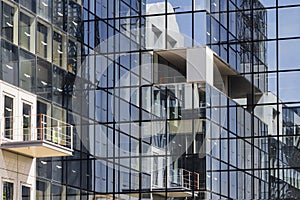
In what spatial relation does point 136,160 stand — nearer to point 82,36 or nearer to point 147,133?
point 147,133

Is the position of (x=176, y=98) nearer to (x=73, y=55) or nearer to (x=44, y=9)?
(x=73, y=55)

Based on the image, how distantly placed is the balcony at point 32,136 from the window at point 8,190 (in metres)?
1.25

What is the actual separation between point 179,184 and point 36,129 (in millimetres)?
8484

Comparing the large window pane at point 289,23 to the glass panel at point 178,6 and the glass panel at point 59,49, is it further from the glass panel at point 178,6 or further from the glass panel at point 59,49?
the glass panel at point 59,49

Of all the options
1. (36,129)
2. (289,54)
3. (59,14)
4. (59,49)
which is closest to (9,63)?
(36,129)

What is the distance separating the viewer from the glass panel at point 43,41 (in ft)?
144

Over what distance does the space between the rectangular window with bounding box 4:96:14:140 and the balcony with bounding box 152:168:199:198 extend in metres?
9.52

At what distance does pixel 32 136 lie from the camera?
41.6 m

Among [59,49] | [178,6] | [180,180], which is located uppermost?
[178,6]

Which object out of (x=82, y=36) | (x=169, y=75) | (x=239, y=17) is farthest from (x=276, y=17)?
(x=82, y=36)

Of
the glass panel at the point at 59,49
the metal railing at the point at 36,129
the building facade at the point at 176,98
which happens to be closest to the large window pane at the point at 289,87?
the building facade at the point at 176,98

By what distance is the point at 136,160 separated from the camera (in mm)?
48844

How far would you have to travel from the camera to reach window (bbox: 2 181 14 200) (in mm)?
40375

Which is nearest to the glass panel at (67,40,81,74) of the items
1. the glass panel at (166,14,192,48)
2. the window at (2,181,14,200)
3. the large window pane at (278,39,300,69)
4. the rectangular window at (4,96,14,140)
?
the glass panel at (166,14,192,48)
